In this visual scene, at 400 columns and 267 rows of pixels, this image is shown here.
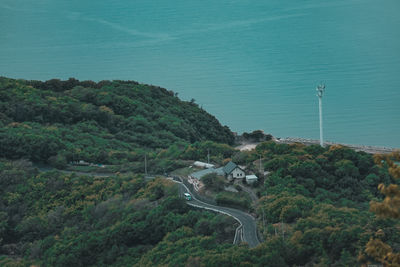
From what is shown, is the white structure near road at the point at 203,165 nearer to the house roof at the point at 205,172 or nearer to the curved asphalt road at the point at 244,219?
the house roof at the point at 205,172

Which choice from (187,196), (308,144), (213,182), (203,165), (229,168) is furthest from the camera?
(308,144)

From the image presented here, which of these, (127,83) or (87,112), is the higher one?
(127,83)

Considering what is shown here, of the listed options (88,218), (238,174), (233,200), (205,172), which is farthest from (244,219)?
(88,218)

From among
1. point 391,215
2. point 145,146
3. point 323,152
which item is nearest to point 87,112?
point 145,146

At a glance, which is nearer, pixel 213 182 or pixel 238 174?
pixel 213 182

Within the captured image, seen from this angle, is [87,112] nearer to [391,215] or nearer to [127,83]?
[127,83]

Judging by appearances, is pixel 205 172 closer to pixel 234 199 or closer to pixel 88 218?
pixel 234 199

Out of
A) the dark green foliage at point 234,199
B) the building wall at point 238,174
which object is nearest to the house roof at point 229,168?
the building wall at point 238,174
